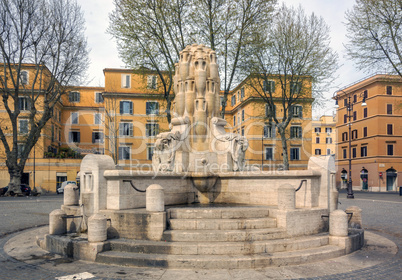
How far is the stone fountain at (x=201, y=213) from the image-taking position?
6.71 meters

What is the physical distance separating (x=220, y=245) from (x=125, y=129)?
4305 cm

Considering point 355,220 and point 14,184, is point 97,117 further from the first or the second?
point 355,220

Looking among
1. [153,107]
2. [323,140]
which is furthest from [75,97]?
[323,140]

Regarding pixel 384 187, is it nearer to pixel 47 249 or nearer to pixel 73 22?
pixel 73 22

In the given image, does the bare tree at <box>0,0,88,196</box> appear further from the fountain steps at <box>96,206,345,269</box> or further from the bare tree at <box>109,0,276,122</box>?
the fountain steps at <box>96,206,345,269</box>

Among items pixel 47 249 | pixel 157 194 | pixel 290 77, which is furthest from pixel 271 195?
pixel 290 77

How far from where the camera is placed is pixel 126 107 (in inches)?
1930

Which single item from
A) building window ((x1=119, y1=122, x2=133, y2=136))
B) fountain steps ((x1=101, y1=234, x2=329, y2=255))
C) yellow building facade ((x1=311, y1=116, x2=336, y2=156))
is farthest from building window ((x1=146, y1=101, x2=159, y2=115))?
yellow building facade ((x1=311, y1=116, x2=336, y2=156))

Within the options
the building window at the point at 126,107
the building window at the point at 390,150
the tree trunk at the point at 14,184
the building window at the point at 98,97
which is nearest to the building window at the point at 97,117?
the building window at the point at 98,97

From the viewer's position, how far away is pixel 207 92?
454 inches

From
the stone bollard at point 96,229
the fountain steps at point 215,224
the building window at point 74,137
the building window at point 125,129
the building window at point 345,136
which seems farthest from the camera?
the building window at point 345,136

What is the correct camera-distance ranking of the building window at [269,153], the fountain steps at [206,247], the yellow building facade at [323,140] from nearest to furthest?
the fountain steps at [206,247] → the building window at [269,153] → the yellow building facade at [323,140]

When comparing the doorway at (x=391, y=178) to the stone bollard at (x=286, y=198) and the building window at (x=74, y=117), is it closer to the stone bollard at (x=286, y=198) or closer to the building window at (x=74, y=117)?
the stone bollard at (x=286, y=198)

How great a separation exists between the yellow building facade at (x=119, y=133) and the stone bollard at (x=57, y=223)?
33377mm
